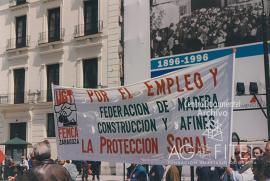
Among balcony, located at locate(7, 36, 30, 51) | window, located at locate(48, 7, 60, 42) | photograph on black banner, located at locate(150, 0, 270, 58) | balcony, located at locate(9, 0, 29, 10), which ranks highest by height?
balcony, located at locate(9, 0, 29, 10)

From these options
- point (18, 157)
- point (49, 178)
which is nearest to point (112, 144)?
point (49, 178)

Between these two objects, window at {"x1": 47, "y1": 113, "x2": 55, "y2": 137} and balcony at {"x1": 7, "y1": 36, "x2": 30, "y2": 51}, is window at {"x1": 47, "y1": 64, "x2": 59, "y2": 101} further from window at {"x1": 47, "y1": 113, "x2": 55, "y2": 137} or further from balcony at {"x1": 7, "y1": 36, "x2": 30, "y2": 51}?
balcony at {"x1": 7, "y1": 36, "x2": 30, "y2": 51}

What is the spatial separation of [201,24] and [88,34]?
370 inches

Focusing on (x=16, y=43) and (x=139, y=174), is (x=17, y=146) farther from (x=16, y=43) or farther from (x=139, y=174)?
(x=139, y=174)

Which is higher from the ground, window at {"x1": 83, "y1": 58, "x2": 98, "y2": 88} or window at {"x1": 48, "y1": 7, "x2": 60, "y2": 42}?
window at {"x1": 48, "y1": 7, "x2": 60, "y2": 42}

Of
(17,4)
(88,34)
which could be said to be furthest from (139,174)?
(17,4)

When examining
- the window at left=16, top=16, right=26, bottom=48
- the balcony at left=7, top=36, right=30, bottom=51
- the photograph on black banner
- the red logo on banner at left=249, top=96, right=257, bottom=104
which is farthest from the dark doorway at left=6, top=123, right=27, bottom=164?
the red logo on banner at left=249, top=96, right=257, bottom=104

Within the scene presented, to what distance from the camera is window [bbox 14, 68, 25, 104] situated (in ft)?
108

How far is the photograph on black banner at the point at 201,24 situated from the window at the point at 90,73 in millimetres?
6163

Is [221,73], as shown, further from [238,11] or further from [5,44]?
[5,44]

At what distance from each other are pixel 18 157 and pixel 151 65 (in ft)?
38.5

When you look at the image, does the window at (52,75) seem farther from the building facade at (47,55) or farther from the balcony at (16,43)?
the balcony at (16,43)

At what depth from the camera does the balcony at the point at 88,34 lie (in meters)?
29.1

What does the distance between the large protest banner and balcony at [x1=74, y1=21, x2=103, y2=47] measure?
19.8 m
